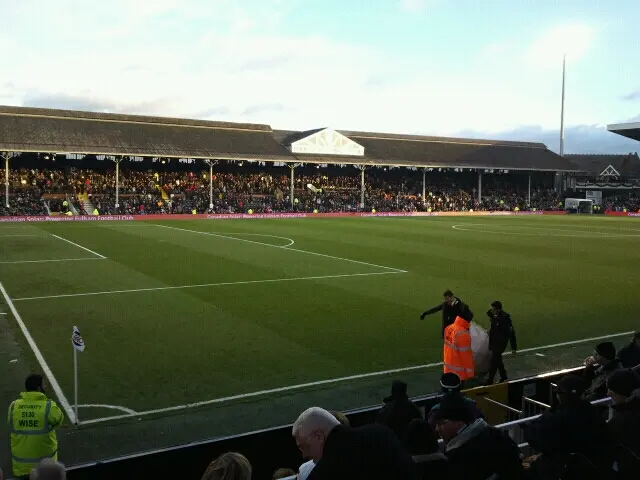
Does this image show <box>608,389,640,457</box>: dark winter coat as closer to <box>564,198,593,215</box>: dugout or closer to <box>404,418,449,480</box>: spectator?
<box>404,418,449,480</box>: spectator

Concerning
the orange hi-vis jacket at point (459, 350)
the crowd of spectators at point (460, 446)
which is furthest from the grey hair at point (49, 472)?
the orange hi-vis jacket at point (459, 350)

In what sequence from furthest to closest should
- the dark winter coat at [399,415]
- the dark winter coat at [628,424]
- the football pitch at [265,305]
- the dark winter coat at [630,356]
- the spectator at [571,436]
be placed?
the football pitch at [265,305] < the dark winter coat at [630,356] < the dark winter coat at [399,415] < the dark winter coat at [628,424] < the spectator at [571,436]

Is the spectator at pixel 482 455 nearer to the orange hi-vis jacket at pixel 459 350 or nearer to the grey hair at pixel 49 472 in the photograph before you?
the grey hair at pixel 49 472

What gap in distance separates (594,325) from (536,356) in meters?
3.38

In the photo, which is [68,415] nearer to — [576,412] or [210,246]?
[576,412]

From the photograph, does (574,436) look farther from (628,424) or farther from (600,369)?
(600,369)

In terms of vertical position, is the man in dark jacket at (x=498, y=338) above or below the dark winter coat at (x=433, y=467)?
below

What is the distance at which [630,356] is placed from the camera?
789 centimetres

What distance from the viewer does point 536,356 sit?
40.5ft

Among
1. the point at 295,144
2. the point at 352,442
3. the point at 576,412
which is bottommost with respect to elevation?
the point at 576,412

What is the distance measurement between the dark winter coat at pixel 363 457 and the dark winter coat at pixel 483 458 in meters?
0.64

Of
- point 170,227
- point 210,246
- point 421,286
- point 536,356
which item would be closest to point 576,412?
point 536,356

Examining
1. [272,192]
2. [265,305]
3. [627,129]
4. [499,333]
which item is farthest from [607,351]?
[272,192]

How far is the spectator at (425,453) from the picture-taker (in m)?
3.71
